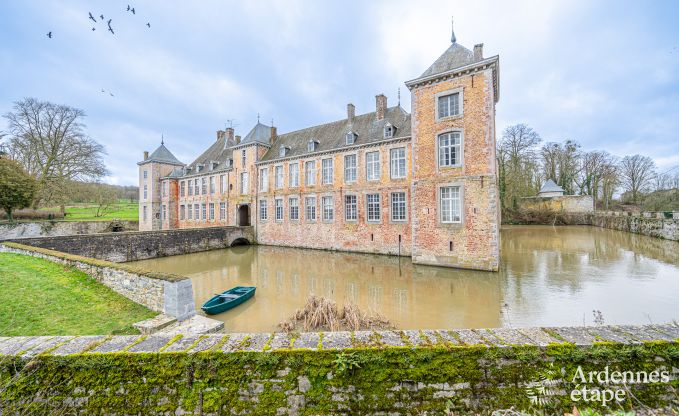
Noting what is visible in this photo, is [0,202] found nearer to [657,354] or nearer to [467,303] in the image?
[467,303]

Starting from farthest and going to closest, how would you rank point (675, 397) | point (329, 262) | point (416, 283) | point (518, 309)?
point (329, 262) < point (416, 283) < point (518, 309) < point (675, 397)

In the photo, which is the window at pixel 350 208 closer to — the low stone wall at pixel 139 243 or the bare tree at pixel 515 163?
the low stone wall at pixel 139 243

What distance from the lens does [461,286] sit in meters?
9.73

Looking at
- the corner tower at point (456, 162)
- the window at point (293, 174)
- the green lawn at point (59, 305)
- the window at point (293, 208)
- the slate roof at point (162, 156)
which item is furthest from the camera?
the slate roof at point (162, 156)

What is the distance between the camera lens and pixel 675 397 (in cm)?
206

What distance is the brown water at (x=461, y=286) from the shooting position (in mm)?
6867

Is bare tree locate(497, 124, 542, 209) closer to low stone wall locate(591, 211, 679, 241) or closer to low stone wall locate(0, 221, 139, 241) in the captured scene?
low stone wall locate(591, 211, 679, 241)

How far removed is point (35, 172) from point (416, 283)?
104 ft

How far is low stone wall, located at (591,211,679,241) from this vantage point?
18.6 m

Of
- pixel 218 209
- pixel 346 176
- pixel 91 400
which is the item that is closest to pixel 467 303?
pixel 91 400

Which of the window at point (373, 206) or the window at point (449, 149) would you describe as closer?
the window at point (449, 149)

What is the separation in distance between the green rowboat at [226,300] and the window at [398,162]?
10.2 meters

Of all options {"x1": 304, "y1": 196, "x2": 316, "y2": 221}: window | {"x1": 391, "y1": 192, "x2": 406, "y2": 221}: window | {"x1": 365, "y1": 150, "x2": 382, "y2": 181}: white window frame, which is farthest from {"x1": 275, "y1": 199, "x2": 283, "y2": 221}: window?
{"x1": 391, "y1": 192, "x2": 406, "y2": 221}: window

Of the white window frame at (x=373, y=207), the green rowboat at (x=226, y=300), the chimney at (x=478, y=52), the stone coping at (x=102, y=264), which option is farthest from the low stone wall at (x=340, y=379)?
the white window frame at (x=373, y=207)
